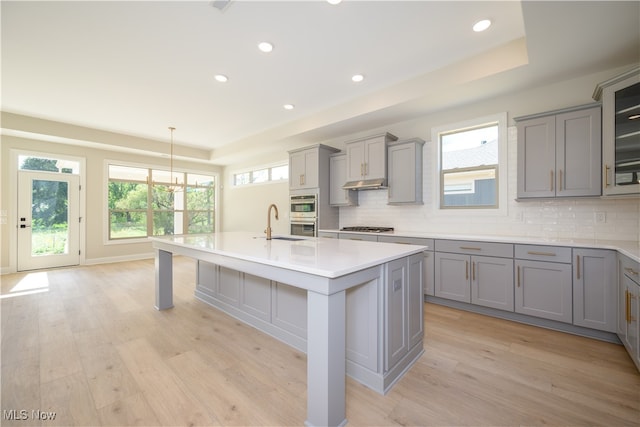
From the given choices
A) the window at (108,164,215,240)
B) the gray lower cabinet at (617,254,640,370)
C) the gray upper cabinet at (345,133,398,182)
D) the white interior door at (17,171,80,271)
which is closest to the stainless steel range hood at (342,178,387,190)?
the gray upper cabinet at (345,133,398,182)

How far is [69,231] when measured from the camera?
18.5ft

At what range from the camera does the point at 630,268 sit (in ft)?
6.40

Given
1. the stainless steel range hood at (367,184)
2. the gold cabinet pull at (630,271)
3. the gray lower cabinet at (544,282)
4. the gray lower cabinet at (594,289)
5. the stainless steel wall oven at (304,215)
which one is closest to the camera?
the gold cabinet pull at (630,271)

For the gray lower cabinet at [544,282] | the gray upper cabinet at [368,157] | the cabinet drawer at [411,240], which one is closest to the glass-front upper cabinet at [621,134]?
the gray lower cabinet at [544,282]

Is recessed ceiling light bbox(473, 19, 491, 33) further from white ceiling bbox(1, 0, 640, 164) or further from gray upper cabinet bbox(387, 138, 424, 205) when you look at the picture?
gray upper cabinet bbox(387, 138, 424, 205)

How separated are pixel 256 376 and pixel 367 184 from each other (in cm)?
305

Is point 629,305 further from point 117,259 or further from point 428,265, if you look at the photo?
point 117,259

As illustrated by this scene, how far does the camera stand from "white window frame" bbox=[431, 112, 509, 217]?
3318 mm

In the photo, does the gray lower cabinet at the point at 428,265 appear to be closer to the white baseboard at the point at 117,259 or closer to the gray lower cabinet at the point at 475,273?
the gray lower cabinet at the point at 475,273

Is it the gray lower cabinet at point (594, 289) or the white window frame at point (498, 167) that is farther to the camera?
the white window frame at point (498, 167)

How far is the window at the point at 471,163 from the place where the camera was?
346 centimetres

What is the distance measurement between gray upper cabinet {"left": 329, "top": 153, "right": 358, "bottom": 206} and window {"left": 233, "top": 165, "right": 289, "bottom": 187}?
1708 millimetres

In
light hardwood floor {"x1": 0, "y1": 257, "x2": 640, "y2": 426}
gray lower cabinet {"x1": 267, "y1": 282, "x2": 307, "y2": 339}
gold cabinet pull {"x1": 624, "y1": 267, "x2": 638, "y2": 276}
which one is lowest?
light hardwood floor {"x1": 0, "y1": 257, "x2": 640, "y2": 426}

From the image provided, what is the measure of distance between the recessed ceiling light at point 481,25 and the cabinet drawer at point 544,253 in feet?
7.13
